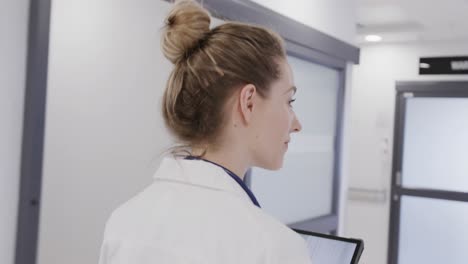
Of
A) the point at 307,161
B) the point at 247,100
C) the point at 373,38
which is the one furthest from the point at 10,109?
the point at 373,38

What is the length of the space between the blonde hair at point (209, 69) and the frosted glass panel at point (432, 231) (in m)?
4.29

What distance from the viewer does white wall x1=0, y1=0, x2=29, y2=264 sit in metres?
1.33

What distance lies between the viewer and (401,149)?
4816 millimetres

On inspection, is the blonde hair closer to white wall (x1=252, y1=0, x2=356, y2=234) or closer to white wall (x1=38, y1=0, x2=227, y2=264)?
white wall (x1=38, y1=0, x2=227, y2=264)

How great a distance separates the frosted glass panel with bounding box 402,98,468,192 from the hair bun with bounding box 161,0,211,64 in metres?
4.20

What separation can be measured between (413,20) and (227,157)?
350 cm

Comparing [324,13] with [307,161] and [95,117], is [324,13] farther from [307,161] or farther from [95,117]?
[95,117]

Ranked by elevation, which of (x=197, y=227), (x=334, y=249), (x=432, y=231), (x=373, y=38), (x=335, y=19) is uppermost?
(x=373, y=38)

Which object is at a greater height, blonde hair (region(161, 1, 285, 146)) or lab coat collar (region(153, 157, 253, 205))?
blonde hair (region(161, 1, 285, 146))

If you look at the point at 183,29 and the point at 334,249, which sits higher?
the point at 183,29

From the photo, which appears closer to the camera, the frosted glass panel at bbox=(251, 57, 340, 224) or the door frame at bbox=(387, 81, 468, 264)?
the frosted glass panel at bbox=(251, 57, 340, 224)

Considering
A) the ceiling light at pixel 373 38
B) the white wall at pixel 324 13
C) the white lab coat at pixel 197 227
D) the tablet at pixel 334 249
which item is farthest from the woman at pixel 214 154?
the ceiling light at pixel 373 38

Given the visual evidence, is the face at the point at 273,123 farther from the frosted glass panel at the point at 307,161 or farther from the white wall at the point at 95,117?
the frosted glass panel at the point at 307,161

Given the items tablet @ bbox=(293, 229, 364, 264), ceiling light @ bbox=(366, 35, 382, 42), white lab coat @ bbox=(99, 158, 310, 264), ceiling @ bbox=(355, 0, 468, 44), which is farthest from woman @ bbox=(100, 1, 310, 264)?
ceiling light @ bbox=(366, 35, 382, 42)
